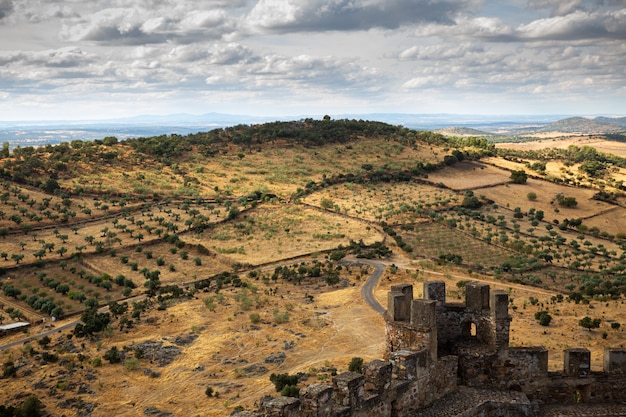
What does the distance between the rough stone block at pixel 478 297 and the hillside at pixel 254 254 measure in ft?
37.7

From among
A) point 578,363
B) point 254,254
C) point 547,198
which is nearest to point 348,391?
point 578,363

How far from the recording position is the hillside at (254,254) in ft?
93.2

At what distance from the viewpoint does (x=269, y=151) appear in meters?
99.3

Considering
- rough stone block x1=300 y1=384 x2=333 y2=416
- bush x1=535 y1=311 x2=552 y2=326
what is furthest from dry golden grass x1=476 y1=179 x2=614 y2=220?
rough stone block x1=300 y1=384 x2=333 y2=416

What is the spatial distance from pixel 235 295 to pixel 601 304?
2422 centimetres

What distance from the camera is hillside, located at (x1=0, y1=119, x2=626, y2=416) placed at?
28.4 meters

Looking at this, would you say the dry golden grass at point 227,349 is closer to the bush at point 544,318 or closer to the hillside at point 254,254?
the hillside at point 254,254

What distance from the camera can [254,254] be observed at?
176 feet

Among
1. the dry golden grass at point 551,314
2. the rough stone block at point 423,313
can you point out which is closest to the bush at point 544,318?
the dry golden grass at point 551,314

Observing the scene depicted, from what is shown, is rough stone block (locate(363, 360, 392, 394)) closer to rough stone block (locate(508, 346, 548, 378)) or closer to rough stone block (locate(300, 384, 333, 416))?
rough stone block (locate(300, 384, 333, 416))

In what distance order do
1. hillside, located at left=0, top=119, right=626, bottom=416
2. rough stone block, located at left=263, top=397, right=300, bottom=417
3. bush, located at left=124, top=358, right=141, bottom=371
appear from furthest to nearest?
hillside, located at left=0, top=119, right=626, bottom=416
bush, located at left=124, top=358, right=141, bottom=371
rough stone block, located at left=263, top=397, right=300, bottom=417

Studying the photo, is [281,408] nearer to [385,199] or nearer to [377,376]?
[377,376]

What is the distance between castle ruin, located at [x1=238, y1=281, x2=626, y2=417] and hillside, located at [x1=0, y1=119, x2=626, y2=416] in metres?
11.2

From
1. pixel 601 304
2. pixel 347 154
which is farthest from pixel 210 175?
pixel 601 304
